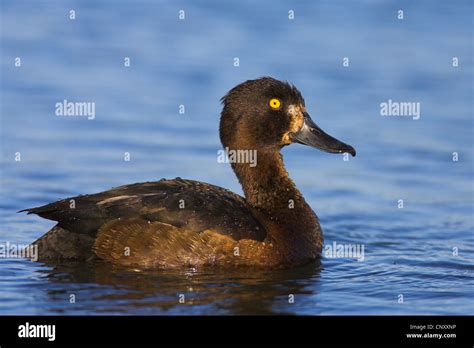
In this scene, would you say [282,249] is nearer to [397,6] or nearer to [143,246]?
[143,246]

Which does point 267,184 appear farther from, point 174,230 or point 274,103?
point 174,230

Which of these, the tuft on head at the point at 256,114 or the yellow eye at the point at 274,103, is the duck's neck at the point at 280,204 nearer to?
the tuft on head at the point at 256,114

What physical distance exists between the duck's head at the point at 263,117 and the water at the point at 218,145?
1378mm

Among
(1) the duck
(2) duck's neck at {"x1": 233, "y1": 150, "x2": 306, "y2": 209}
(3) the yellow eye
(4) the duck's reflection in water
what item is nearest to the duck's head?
(3) the yellow eye

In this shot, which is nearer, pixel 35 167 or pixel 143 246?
pixel 143 246

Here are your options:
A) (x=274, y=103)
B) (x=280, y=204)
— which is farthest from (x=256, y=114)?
(x=280, y=204)

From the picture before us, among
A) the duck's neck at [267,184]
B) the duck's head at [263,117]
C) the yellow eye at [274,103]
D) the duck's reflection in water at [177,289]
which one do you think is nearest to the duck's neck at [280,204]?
the duck's neck at [267,184]

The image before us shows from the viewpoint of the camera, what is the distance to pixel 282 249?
10680 millimetres

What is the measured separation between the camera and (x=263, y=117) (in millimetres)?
11320

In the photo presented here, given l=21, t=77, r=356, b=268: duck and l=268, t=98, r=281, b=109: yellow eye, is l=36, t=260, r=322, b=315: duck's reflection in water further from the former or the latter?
l=268, t=98, r=281, b=109: yellow eye

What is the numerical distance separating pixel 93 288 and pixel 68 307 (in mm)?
544

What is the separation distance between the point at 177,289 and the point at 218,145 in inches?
214

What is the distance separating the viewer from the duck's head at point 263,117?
444 inches
